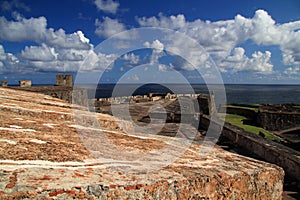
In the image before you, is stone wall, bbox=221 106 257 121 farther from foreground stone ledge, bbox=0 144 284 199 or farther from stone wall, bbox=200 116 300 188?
foreground stone ledge, bbox=0 144 284 199

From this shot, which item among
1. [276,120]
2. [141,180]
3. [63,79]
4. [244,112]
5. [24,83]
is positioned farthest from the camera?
[244,112]

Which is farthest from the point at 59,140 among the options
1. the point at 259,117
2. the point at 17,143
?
the point at 259,117

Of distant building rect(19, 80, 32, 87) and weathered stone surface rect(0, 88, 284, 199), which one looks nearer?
weathered stone surface rect(0, 88, 284, 199)

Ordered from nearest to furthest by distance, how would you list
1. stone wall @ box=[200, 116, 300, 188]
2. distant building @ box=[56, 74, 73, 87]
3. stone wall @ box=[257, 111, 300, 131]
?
1. stone wall @ box=[200, 116, 300, 188]
2. distant building @ box=[56, 74, 73, 87]
3. stone wall @ box=[257, 111, 300, 131]

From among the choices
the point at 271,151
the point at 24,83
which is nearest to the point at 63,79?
the point at 24,83

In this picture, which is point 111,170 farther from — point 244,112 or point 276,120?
point 244,112

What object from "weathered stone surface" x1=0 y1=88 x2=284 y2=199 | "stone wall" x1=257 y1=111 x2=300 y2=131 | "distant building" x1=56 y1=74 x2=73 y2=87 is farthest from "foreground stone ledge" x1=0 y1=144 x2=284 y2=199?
"stone wall" x1=257 y1=111 x2=300 y2=131

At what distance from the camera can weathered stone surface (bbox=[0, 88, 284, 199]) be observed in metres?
1.00

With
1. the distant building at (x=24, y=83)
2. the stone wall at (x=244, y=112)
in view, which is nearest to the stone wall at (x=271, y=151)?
the distant building at (x=24, y=83)

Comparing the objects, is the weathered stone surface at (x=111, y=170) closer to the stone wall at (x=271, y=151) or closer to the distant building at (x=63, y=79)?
the stone wall at (x=271, y=151)

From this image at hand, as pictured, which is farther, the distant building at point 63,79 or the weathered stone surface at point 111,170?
the distant building at point 63,79

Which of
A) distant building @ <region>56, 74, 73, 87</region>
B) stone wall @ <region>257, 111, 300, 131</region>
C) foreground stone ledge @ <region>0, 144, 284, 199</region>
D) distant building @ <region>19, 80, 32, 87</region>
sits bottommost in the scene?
stone wall @ <region>257, 111, 300, 131</region>

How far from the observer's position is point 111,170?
1252 millimetres

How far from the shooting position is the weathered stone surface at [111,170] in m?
1.00
